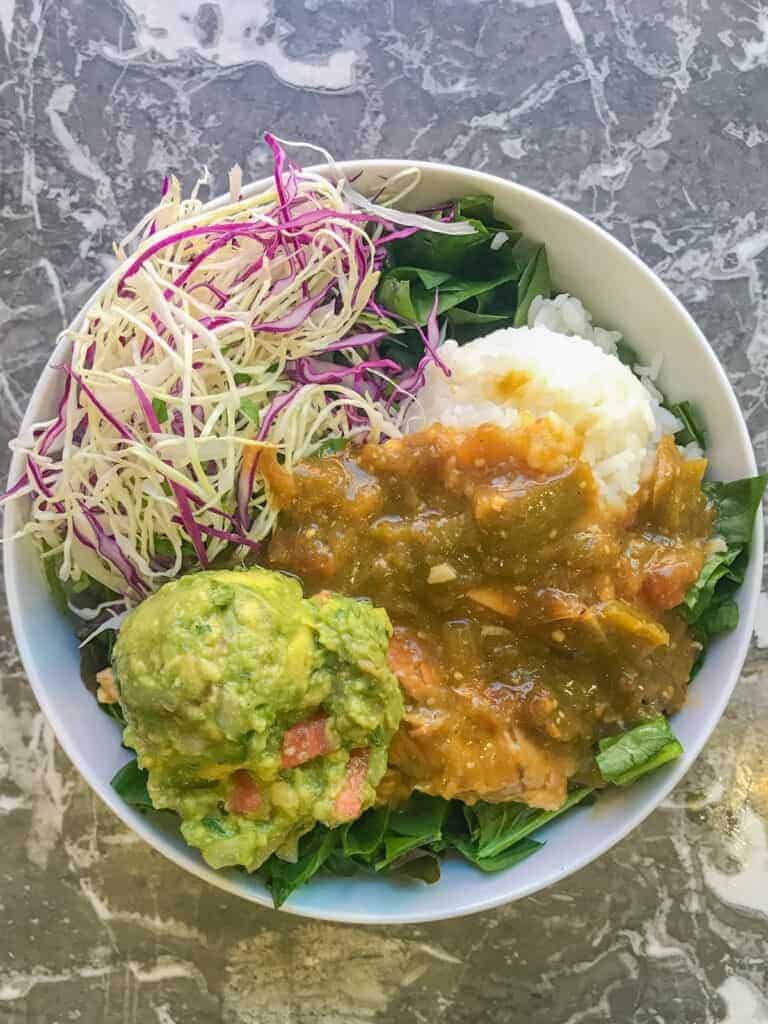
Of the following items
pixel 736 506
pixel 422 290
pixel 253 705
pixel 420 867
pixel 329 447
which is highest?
pixel 422 290

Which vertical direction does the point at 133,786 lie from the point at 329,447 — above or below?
below

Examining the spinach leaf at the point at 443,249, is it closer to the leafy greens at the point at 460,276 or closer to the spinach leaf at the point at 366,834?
the leafy greens at the point at 460,276

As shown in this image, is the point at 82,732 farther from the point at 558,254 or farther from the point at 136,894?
the point at 558,254

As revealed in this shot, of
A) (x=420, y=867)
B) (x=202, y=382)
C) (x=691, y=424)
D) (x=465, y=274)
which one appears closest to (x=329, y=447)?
(x=202, y=382)

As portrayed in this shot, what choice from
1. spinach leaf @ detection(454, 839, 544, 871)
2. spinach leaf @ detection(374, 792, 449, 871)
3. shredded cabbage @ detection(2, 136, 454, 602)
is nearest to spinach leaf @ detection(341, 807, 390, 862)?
spinach leaf @ detection(374, 792, 449, 871)

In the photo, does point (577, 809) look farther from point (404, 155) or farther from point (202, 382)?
point (404, 155)

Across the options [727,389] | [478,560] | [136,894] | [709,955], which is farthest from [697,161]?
[136,894]

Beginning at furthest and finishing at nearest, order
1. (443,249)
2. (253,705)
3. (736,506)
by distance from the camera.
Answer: (443,249)
(736,506)
(253,705)
